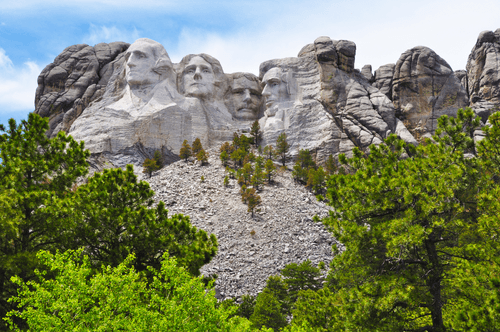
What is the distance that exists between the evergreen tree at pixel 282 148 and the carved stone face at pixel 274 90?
780cm

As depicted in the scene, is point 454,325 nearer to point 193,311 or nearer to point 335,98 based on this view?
point 193,311

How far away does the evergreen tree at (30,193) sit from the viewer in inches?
424

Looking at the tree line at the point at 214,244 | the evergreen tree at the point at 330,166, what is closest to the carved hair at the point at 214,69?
the evergreen tree at the point at 330,166

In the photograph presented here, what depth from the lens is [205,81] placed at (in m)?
60.4

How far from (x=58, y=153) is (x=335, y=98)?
51.7 meters

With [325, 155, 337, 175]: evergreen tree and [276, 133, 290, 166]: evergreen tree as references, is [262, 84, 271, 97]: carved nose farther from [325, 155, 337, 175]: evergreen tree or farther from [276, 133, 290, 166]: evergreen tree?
[325, 155, 337, 175]: evergreen tree

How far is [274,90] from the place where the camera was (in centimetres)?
6156

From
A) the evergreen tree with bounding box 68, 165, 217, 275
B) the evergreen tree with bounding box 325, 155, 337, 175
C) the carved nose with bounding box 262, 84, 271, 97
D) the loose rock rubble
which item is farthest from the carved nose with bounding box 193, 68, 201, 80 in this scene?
the evergreen tree with bounding box 68, 165, 217, 275

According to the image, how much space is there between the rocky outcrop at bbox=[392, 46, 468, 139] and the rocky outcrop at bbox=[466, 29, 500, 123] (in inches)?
96.2

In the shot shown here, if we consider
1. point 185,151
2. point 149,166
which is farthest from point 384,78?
point 149,166

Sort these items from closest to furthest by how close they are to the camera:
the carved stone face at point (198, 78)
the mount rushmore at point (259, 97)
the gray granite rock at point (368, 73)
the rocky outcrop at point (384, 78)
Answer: the mount rushmore at point (259, 97)
the carved stone face at point (198, 78)
the rocky outcrop at point (384, 78)
the gray granite rock at point (368, 73)

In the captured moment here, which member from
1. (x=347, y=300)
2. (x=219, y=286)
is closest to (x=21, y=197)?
(x=347, y=300)

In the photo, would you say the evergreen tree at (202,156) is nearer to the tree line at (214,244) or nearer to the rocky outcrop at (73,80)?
the rocky outcrop at (73,80)

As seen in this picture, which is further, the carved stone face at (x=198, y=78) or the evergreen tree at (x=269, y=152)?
the carved stone face at (x=198, y=78)
